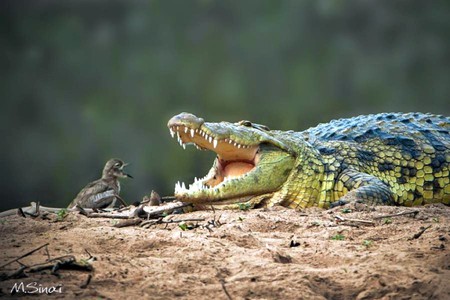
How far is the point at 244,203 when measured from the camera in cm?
448

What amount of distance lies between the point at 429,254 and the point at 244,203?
1.95 metres

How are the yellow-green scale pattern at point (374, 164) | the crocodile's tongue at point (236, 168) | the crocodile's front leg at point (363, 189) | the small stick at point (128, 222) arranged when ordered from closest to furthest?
the small stick at point (128, 222) < the crocodile's front leg at point (363, 189) < the yellow-green scale pattern at point (374, 164) < the crocodile's tongue at point (236, 168)

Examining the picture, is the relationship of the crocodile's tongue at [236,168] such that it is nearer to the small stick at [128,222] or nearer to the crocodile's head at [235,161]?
the crocodile's head at [235,161]

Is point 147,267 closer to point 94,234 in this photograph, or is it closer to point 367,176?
point 94,234

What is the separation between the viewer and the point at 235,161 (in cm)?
492

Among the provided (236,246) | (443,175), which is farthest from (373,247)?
(443,175)

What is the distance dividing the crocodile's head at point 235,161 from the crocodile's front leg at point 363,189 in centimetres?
43

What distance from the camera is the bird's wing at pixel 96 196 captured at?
679 cm

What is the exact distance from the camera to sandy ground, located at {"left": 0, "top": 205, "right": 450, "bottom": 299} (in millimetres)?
2289

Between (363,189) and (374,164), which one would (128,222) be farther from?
(374,164)

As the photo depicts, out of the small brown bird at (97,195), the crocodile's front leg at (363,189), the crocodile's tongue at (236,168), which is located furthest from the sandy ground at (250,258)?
the small brown bird at (97,195)

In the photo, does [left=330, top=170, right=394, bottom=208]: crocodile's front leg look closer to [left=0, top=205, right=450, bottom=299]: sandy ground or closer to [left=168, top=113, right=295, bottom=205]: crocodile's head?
[left=168, top=113, right=295, bottom=205]: crocodile's head

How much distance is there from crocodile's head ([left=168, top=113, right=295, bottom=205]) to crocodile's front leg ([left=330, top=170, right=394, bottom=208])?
1.42ft

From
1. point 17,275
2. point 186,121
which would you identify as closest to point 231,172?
point 186,121
